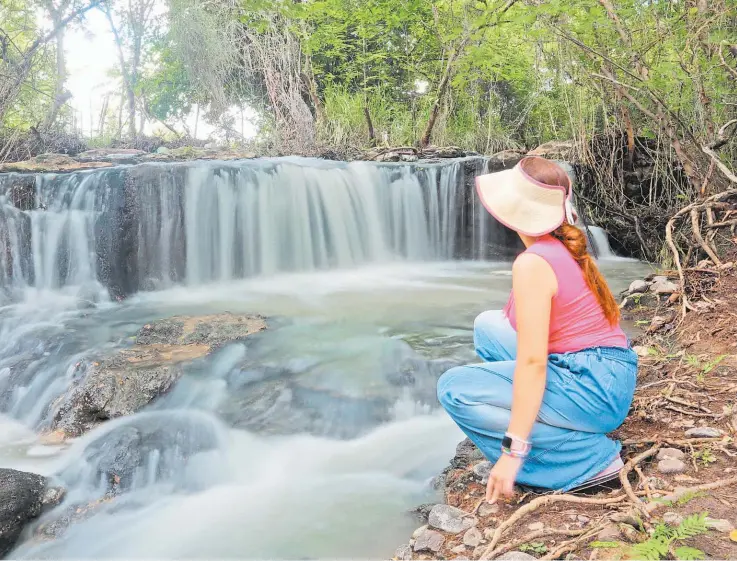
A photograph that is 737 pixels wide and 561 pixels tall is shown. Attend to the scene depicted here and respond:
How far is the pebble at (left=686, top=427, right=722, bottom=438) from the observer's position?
219 centimetres

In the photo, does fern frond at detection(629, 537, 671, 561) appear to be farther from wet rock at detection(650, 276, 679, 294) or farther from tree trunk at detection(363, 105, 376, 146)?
tree trunk at detection(363, 105, 376, 146)

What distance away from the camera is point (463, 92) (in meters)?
11.5

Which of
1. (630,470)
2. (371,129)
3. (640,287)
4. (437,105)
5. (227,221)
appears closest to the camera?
(630,470)

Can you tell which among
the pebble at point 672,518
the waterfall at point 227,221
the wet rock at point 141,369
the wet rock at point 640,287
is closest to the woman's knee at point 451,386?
the pebble at point 672,518

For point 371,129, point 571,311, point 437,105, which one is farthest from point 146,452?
point 371,129

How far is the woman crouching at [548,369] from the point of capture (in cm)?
178

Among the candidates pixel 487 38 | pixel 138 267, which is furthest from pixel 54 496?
pixel 487 38

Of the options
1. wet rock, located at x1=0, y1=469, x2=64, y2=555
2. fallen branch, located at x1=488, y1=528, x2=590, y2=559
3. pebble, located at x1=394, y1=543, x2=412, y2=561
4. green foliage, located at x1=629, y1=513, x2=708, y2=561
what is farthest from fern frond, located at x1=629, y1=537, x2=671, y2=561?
wet rock, located at x1=0, y1=469, x2=64, y2=555

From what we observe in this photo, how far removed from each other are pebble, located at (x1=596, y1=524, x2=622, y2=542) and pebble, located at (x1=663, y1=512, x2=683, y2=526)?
0.14 metres

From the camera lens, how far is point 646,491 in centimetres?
188

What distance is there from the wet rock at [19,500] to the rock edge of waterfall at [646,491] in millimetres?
1868

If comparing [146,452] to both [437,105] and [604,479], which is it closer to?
[604,479]

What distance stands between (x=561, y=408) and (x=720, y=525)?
536 millimetres

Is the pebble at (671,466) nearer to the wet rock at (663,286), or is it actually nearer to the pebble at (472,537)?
the pebble at (472,537)
